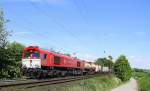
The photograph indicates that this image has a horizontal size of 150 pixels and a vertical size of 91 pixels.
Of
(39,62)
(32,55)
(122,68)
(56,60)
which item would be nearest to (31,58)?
(32,55)

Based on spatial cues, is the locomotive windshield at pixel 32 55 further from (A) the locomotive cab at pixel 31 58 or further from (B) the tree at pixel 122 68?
(B) the tree at pixel 122 68

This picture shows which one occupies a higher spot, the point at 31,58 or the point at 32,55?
the point at 32,55

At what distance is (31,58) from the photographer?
41.4m

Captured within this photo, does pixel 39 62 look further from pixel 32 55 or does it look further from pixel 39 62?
pixel 32 55

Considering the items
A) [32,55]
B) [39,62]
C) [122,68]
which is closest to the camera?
[39,62]

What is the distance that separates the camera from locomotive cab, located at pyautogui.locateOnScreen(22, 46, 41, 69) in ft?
135

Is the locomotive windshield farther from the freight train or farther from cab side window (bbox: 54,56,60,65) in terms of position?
cab side window (bbox: 54,56,60,65)

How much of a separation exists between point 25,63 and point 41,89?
17.0 metres

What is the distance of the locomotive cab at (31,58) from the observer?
4106 cm

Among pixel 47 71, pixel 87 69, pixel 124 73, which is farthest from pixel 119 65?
pixel 47 71

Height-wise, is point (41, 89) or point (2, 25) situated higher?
point (2, 25)

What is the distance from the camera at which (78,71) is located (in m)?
67.4

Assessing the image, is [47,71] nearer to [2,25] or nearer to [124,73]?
[2,25]

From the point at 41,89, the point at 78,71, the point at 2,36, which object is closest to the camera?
the point at 2,36
